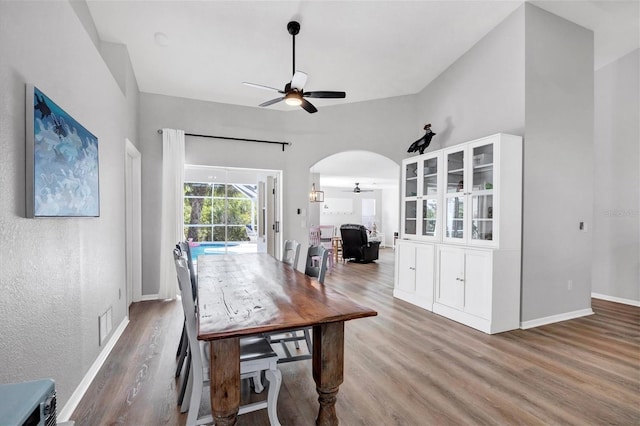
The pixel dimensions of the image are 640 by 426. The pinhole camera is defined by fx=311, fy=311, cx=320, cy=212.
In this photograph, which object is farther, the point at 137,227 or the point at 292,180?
the point at 292,180

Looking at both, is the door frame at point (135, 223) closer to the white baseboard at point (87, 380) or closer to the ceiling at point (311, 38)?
the ceiling at point (311, 38)

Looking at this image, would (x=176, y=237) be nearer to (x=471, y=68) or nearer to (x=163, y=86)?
(x=163, y=86)

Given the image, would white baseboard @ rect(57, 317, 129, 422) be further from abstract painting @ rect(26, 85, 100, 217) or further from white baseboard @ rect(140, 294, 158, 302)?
white baseboard @ rect(140, 294, 158, 302)

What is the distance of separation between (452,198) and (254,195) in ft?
10.5

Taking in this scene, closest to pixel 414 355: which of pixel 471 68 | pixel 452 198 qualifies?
pixel 452 198


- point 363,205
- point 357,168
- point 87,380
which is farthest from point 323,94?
point 363,205

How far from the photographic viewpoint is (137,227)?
14.3ft

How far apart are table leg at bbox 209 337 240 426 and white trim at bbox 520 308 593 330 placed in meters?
3.29

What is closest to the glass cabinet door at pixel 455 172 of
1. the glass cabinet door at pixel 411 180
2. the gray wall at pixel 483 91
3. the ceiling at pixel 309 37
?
the gray wall at pixel 483 91

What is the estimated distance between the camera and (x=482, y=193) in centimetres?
352

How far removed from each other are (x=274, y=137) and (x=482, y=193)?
3.23m

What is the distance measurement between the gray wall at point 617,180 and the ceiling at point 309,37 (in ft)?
1.30

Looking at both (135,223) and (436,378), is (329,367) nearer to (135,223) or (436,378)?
(436,378)

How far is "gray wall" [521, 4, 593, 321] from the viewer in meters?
3.48
